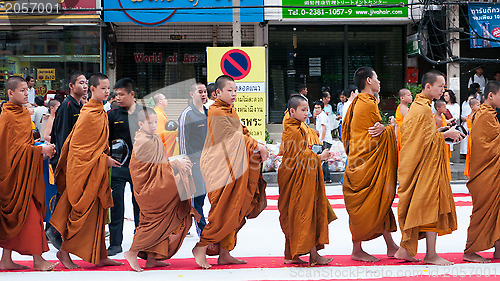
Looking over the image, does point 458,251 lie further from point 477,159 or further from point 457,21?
point 457,21

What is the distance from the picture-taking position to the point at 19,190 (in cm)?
516

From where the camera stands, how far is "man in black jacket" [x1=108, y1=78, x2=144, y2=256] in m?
5.87

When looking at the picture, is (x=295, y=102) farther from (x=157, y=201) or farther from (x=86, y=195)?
(x=86, y=195)

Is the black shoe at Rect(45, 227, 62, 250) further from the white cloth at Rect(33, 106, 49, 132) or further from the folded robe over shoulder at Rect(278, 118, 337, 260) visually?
the white cloth at Rect(33, 106, 49, 132)

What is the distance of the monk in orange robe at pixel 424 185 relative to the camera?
5000mm

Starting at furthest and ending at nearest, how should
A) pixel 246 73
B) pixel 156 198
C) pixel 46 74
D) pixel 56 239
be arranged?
pixel 46 74 → pixel 246 73 → pixel 56 239 → pixel 156 198

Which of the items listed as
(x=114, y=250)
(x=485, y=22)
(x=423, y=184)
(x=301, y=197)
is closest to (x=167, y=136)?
(x=114, y=250)

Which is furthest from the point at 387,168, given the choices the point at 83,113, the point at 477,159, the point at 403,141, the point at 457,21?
the point at 457,21

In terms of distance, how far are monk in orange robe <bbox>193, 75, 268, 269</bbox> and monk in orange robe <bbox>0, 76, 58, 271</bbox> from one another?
1381 millimetres

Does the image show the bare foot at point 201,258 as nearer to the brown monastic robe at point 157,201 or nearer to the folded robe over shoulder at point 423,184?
the brown monastic robe at point 157,201

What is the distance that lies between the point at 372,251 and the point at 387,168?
1014 mm

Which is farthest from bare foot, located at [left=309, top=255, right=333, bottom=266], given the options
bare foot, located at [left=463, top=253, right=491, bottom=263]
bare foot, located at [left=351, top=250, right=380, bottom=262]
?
bare foot, located at [left=463, top=253, right=491, bottom=263]

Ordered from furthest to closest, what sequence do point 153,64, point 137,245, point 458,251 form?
point 153,64
point 458,251
point 137,245

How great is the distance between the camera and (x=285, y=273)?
197 inches
